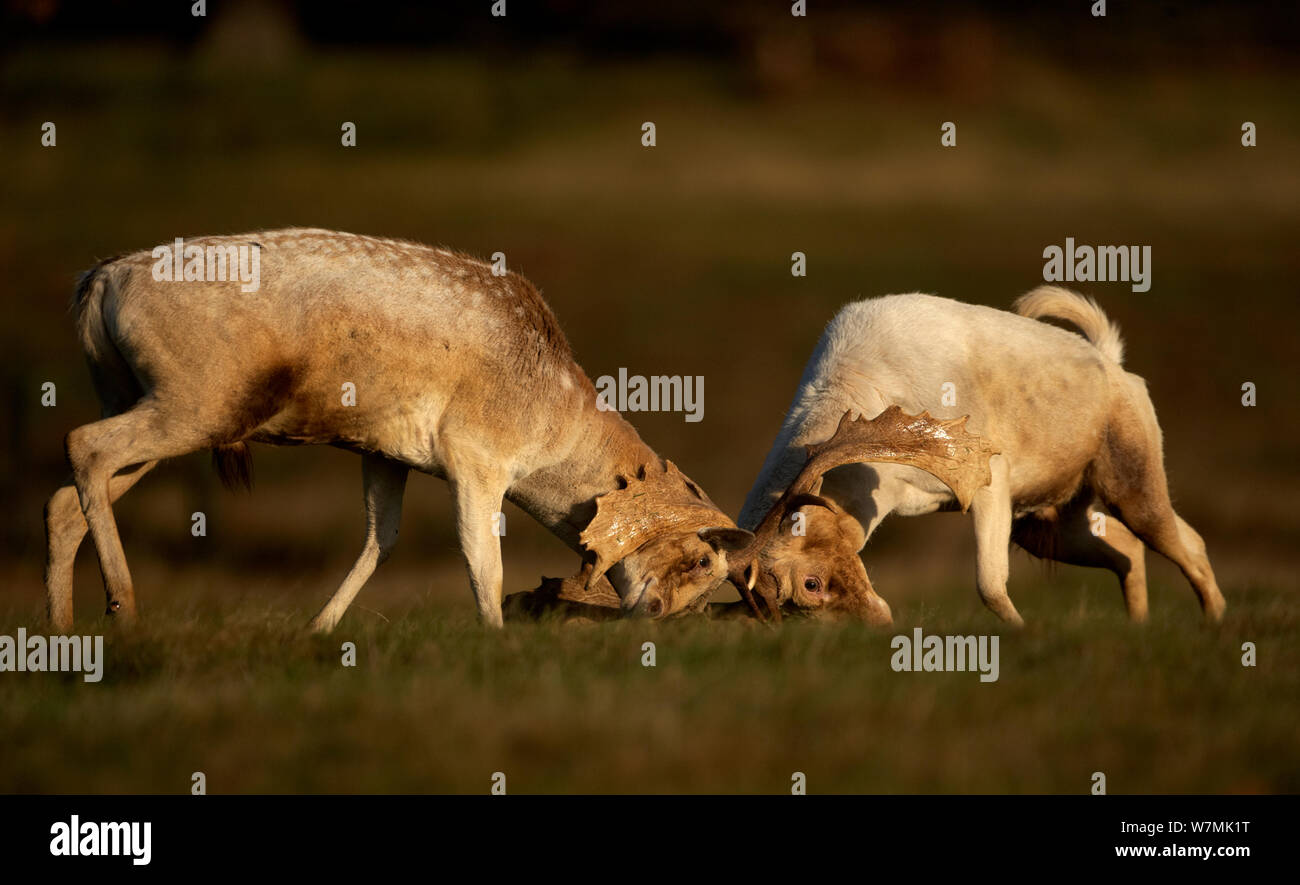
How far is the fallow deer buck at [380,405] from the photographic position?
909 centimetres

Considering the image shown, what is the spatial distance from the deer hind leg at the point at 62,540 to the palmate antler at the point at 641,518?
2.65 meters

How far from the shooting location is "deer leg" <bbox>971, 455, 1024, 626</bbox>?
10586 mm

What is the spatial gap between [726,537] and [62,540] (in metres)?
3.94

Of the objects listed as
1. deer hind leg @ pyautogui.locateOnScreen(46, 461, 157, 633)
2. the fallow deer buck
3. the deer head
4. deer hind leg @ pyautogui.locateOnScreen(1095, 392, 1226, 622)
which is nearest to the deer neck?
the fallow deer buck

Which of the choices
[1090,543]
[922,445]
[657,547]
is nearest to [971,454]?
[922,445]

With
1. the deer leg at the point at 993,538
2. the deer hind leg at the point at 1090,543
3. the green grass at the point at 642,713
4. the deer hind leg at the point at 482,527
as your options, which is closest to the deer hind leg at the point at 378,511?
the deer hind leg at the point at 482,527

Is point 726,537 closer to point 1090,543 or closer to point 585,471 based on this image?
point 585,471

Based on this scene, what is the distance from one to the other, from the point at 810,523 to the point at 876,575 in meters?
11.6

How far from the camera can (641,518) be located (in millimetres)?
9984

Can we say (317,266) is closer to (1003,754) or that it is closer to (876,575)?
(1003,754)

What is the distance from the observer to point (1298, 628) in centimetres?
1021

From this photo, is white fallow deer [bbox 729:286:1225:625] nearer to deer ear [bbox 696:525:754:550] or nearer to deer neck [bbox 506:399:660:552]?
deer ear [bbox 696:525:754:550]

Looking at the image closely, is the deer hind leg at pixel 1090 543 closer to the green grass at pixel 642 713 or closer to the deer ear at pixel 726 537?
the green grass at pixel 642 713

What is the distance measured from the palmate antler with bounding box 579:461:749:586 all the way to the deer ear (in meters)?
0.01
